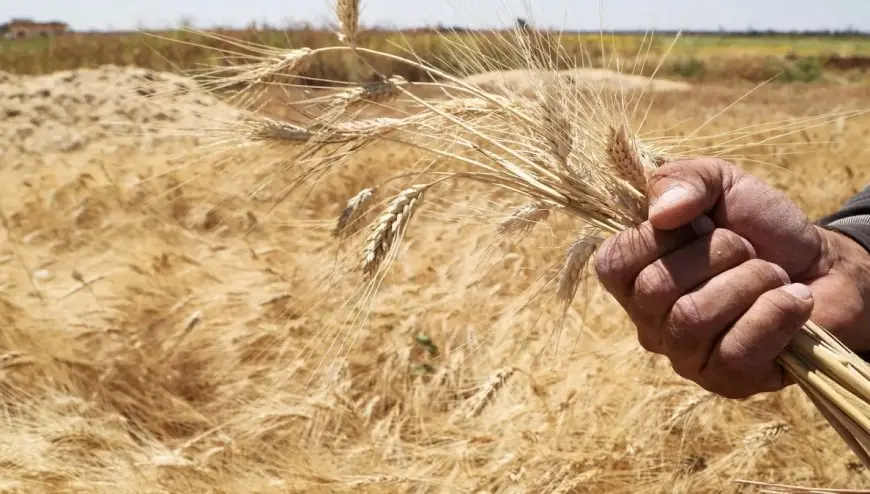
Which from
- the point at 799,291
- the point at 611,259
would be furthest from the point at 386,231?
the point at 799,291

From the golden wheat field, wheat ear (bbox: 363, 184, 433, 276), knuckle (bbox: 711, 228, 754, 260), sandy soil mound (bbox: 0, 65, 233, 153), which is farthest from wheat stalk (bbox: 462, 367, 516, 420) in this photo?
sandy soil mound (bbox: 0, 65, 233, 153)

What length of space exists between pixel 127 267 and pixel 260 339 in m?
0.75

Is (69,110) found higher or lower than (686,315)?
lower

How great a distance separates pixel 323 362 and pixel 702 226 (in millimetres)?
1105

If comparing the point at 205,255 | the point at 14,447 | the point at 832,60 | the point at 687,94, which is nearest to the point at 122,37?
the point at 687,94

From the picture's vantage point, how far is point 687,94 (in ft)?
43.4

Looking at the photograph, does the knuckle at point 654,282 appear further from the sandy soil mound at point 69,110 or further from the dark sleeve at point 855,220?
the sandy soil mound at point 69,110

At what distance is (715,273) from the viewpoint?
86 centimetres

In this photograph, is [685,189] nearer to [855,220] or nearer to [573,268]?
[573,268]

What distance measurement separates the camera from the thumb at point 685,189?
850 millimetres

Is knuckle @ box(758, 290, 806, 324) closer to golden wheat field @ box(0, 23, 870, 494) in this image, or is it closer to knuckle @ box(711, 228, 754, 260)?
knuckle @ box(711, 228, 754, 260)

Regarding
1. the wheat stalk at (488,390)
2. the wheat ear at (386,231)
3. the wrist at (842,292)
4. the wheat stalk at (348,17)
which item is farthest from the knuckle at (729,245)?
the wheat stalk at (488,390)

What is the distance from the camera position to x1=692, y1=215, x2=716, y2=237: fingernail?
0.91 m

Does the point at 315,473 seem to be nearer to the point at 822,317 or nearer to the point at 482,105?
the point at 482,105
